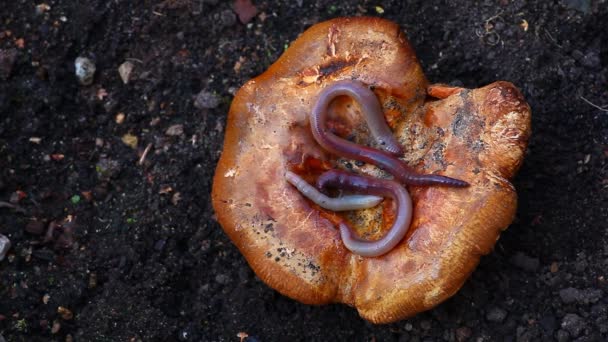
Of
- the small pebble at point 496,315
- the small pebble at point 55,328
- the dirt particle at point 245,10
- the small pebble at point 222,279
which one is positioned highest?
the dirt particle at point 245,10

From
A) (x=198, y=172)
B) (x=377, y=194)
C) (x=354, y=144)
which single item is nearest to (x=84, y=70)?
(x=198, y=172)

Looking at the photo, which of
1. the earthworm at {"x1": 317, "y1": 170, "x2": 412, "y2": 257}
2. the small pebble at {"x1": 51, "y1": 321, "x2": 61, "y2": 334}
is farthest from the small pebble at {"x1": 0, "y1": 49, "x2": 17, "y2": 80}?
the earthworm at {"x1": 317, "y1": 170, "x2": 412, "y2": 257}

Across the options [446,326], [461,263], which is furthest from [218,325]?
[461,263]

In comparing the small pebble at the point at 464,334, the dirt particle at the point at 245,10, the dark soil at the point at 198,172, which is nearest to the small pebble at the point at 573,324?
the dark soil at the point at 198,172

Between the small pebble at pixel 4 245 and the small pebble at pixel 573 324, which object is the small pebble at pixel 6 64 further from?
the small pebble at pixel 573 324

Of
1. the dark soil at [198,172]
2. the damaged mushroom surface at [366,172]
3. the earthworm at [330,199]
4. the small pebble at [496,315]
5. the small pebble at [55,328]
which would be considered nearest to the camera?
the damaged mushroom surface at [366,172]

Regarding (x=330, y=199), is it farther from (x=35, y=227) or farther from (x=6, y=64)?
(x=6, y=64)

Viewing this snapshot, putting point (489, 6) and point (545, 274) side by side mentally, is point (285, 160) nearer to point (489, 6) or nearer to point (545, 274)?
point (545, 274)
